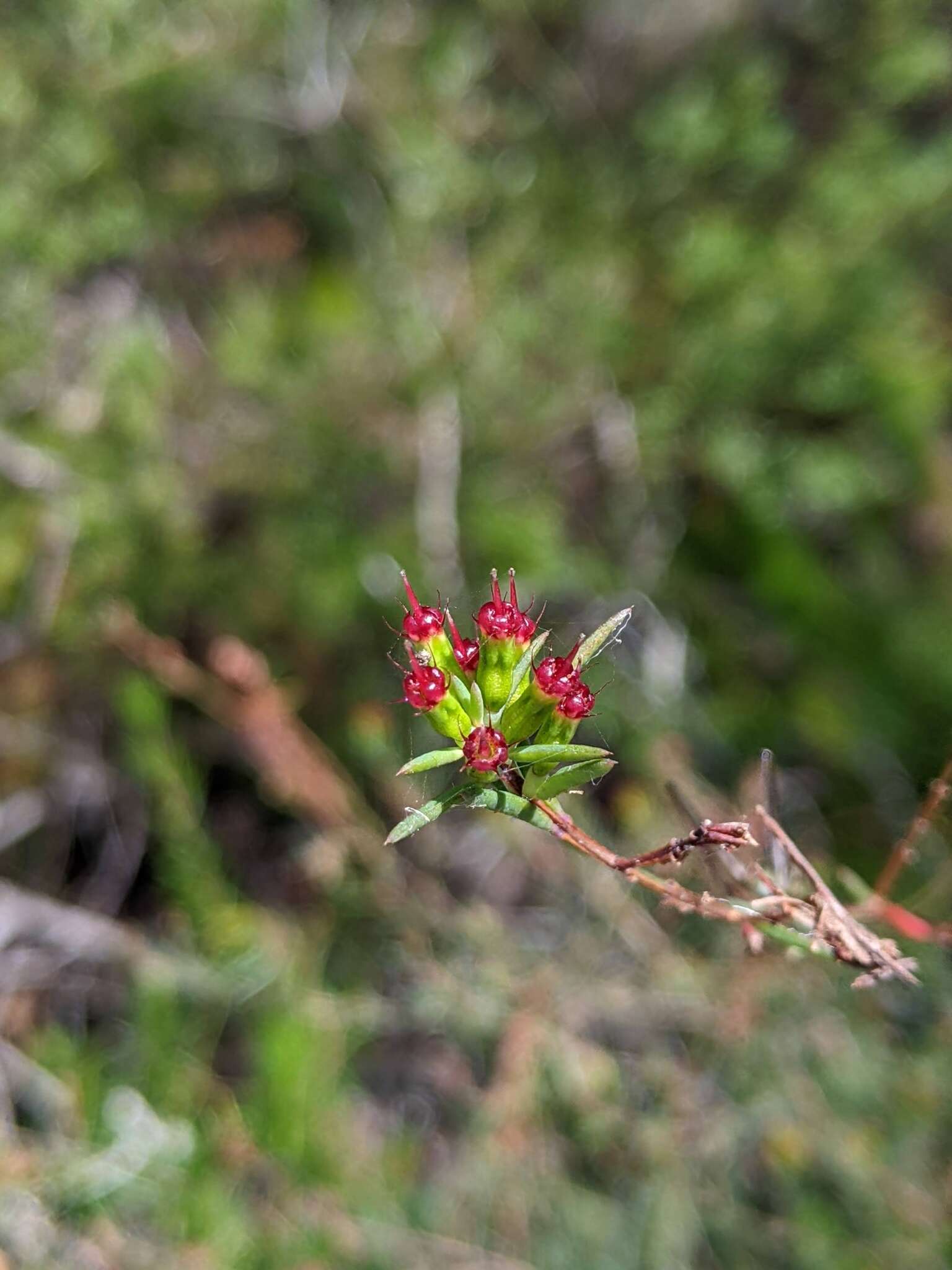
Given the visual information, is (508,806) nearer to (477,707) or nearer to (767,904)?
(477,707)

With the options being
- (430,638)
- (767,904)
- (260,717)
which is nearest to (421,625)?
(430,638)

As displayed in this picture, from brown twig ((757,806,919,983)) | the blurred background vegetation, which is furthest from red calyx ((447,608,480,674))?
the blurred background vegetation

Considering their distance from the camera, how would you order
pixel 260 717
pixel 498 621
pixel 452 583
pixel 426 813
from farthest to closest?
pixel 452 583 < pixel 260 717 < pixel 498 621 < pixel 426 813

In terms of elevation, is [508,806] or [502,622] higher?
[502,622]

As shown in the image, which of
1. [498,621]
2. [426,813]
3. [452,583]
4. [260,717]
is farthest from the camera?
[452,583]

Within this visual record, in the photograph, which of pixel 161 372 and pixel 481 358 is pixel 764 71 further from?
pixel 161 372

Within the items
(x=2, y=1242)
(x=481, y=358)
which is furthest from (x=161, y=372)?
(x=2, y=1242)
